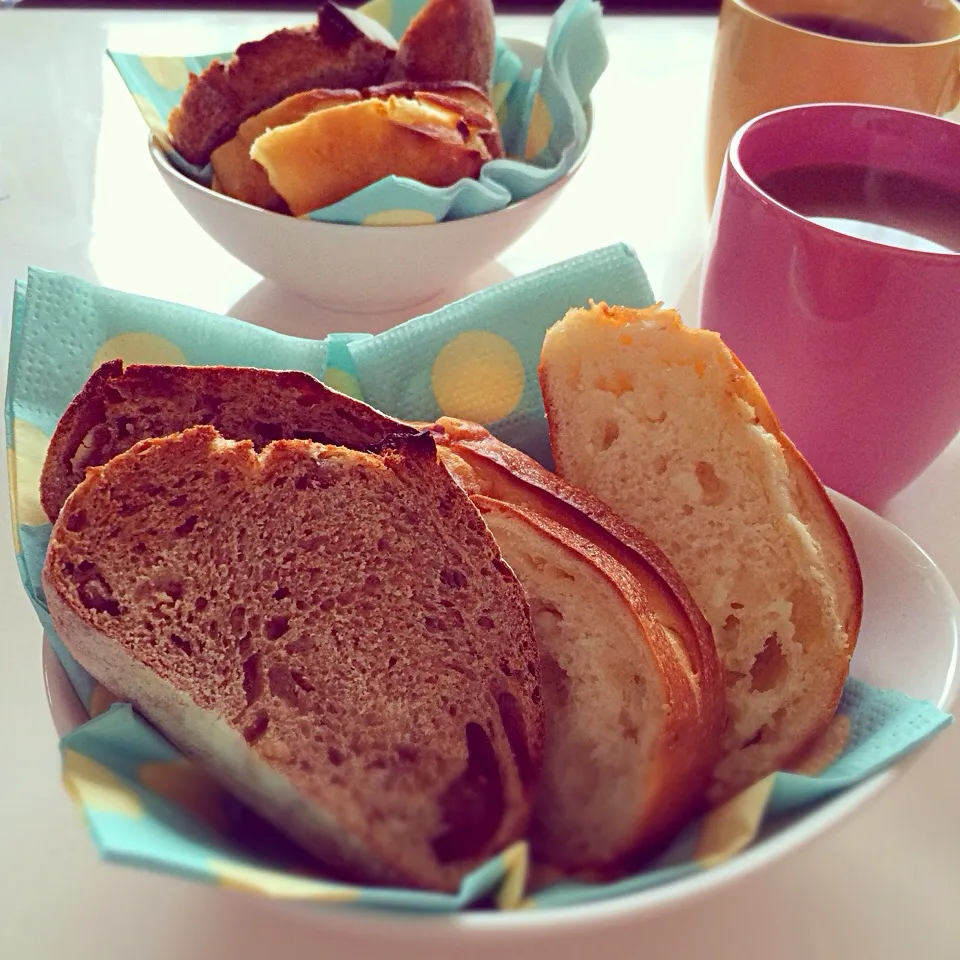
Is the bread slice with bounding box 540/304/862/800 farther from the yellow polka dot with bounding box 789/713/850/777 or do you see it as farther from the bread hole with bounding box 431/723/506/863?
the bread hole with bounding box 431/723/506/863

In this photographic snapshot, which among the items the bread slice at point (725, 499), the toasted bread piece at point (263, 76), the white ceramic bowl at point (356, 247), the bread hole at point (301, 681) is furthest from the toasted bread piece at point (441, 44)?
the bread hole at point (301, 681)

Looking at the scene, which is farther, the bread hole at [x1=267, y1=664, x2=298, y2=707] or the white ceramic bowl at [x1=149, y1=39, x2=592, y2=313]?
the white ceramic bowl at [x1=149, y1=39, x2=592, y2=313]

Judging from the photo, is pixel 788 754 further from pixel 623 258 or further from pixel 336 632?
pixel 623 258

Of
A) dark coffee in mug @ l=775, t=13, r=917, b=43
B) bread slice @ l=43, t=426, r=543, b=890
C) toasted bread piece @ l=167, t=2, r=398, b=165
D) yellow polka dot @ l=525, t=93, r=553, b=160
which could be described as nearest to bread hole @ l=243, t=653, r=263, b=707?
bread slice @ l=43, t=426, r=543, b=890

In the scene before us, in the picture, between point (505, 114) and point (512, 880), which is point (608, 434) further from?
point (505, 114)

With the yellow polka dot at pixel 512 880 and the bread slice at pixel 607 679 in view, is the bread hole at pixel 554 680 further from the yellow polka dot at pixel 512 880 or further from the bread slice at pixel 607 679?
the yellow polka dot at pixel 512 880
